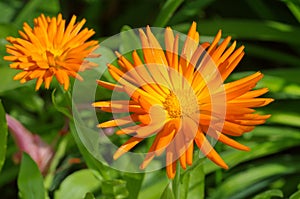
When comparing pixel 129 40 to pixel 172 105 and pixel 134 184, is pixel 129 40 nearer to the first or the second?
pixel 134 184

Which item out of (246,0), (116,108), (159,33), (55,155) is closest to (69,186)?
(55,155)

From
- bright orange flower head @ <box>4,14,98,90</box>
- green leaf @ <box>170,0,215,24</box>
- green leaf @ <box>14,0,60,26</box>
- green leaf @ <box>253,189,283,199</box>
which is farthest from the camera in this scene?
green leaf @ <box>14,0,60,26</box>

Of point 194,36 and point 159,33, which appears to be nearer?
point 194,36

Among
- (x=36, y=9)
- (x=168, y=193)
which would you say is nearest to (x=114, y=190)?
(x=168, y=193)

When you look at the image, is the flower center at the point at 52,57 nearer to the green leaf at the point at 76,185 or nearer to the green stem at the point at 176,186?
the green stem at the point at 176,186

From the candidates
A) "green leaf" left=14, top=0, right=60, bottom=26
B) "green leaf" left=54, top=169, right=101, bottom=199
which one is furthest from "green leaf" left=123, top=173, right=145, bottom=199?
"green leaf" left=14, top=0, right=60, bottom=26

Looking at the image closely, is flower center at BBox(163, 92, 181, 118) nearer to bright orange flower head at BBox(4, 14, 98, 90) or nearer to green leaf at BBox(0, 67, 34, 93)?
bright orange flower head at BBox(4, 14, 98, 90)

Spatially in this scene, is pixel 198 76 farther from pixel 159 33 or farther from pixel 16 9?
pixel 16 9
